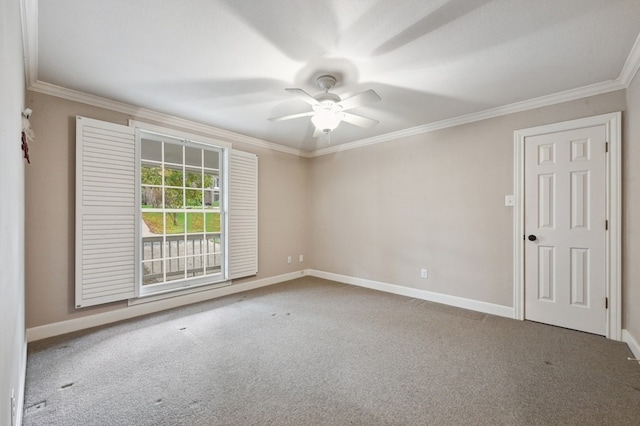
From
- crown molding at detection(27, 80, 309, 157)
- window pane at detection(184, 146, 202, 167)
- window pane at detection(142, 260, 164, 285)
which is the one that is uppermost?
crown molding at detection(27, 80, 309, 157)

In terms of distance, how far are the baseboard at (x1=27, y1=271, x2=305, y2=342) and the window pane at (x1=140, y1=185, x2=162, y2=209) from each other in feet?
4.00

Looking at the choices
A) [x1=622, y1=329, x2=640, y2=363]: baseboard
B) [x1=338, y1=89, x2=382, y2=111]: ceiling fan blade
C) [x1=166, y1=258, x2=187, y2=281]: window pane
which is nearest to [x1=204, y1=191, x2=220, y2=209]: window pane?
[x1=166, y1=258, x2=187, y2=281]: window pane

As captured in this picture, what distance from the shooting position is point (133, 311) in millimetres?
3277

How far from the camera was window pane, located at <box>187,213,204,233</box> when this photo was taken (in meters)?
3.95

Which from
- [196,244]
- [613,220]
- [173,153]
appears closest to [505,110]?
[613,220]

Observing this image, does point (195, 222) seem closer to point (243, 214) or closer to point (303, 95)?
point (243, 214)

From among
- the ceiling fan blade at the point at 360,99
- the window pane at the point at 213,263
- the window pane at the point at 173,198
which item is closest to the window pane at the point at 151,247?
the window pane at the point at 173,198

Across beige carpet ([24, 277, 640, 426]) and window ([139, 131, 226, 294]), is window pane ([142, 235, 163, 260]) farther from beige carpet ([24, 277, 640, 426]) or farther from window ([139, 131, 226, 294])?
beige carpet ([24, 277, 640, 426])

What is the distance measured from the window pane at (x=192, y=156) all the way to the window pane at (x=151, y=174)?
1.23ft

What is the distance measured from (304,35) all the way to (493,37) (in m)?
1.36

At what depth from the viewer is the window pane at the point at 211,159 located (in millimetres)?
4171

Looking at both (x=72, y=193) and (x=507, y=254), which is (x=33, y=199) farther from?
(x=507, y=254)

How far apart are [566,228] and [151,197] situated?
484cm

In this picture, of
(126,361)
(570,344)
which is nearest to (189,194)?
(126,361)
